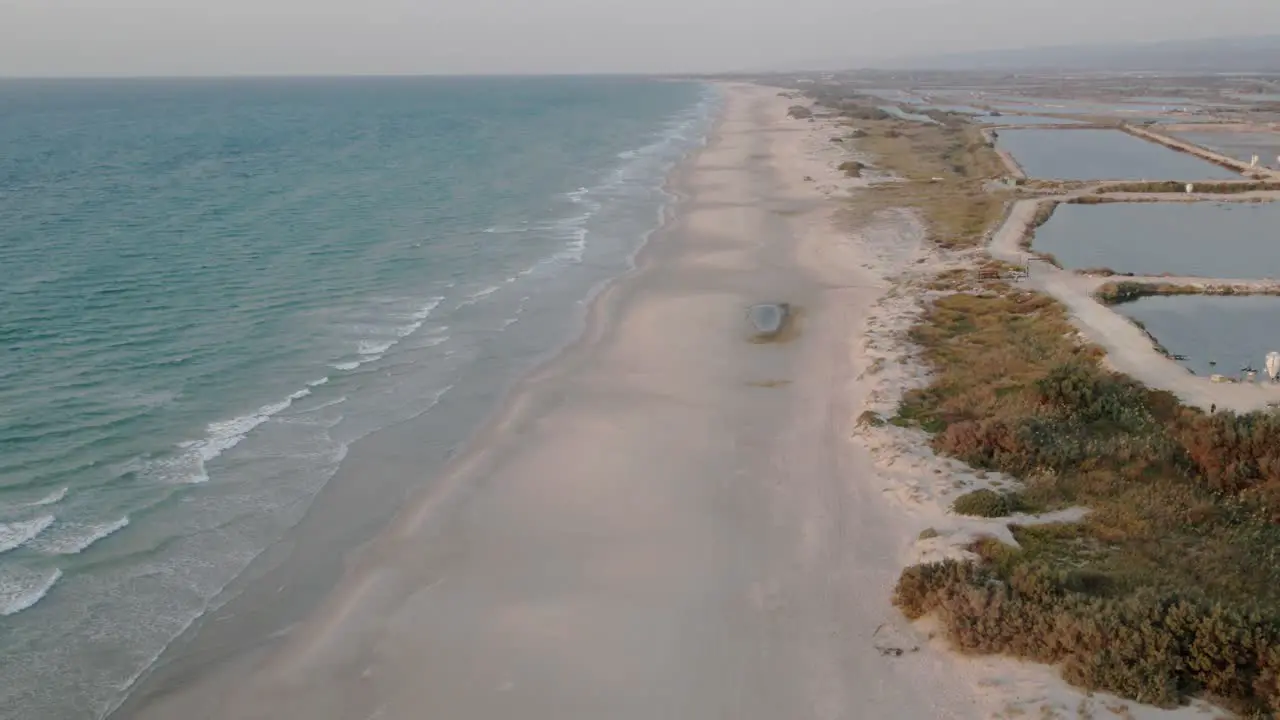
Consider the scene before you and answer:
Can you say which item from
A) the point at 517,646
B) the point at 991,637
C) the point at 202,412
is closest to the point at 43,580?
the point at 202,412

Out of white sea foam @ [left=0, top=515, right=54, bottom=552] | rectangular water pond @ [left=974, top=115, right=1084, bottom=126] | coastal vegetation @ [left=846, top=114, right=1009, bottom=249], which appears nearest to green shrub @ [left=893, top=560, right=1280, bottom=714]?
white sea foam @ [left=0, top=515, right=54, bottom=552]

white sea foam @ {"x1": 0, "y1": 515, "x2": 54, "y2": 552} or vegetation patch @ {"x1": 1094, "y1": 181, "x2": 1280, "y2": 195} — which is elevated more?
vegetation patch @ {"x1": 1094, "y1": 181, "x2": 1280, "y2": 195}

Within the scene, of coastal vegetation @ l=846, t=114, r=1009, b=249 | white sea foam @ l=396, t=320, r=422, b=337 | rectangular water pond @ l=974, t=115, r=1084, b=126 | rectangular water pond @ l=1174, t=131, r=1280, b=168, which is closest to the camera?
white sea foam @ l=396, t=320, r=422, b=337

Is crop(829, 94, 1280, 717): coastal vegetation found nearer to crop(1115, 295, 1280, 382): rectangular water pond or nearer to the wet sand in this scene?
the wet sand

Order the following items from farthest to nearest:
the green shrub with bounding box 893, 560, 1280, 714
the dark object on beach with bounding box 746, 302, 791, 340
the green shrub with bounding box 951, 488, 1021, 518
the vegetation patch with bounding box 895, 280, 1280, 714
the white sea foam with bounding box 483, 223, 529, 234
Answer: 1. the white sea foam with bounding box 483, 223, 529, 234
2. the dark object on beach with bounding box 746, 302, 791, 340
3. the green shrub with bounding box 951, 488, 1021, 518
4. the vegetation patch with bounding box 895, 280, 1280, 714
5. the green shrub with bounding box 893, 560, 1280, 714

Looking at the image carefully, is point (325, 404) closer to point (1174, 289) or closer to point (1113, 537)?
point (1113, 537)

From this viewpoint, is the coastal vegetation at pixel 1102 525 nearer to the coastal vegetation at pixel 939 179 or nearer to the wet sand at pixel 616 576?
the wet sand at pixel 616 576

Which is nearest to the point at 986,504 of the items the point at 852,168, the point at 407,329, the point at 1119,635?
the point at 1119,635

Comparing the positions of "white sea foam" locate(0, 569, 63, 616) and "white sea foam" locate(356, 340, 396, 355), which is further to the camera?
"white sea foam" locate(356, 340, 396, 355)
